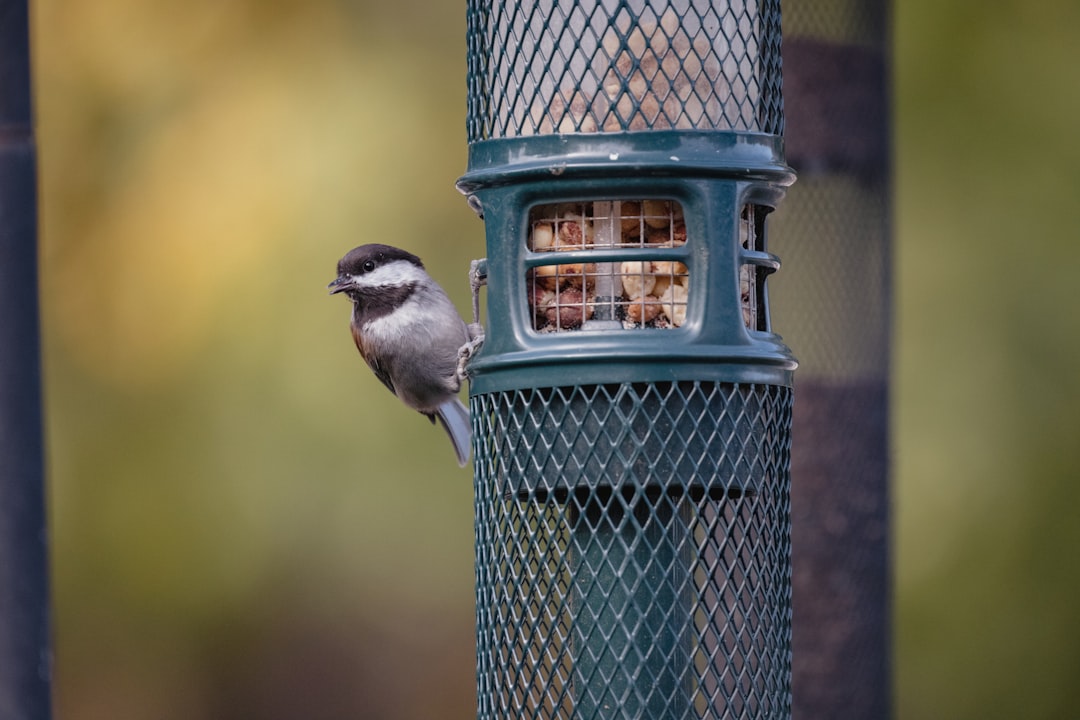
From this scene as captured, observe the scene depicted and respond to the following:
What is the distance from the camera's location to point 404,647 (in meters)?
6.21

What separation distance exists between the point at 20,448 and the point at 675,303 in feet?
7.51

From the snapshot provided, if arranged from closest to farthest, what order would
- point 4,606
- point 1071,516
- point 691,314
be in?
point 691,314 < point 4,606 < point 1071,516

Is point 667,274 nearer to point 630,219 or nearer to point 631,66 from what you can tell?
point 630,219

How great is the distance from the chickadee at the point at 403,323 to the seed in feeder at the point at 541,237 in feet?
5.98

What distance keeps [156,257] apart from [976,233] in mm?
3200

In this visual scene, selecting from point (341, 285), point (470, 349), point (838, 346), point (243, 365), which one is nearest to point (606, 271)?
point (470, 349)

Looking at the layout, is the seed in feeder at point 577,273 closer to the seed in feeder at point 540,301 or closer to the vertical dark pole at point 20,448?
the seed in feeder at point 540,301

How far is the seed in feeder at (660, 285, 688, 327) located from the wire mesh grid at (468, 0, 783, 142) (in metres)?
0.29

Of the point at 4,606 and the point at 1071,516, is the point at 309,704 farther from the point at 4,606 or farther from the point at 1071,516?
the point at 1071,516

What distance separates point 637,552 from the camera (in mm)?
2547

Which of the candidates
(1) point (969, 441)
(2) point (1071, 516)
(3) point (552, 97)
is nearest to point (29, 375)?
(3) point (552, 97)

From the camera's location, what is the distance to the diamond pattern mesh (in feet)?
8.29

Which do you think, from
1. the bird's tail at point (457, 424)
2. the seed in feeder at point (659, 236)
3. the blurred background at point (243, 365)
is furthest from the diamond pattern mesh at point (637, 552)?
the blurred background at point (243, 365)

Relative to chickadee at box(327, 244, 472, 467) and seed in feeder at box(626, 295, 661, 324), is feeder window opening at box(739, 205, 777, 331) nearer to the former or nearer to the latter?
seed in feeder at box(626, 295, 661, 324)
